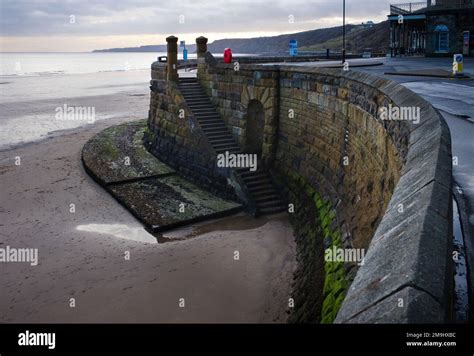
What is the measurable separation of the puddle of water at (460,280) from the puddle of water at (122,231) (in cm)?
1210

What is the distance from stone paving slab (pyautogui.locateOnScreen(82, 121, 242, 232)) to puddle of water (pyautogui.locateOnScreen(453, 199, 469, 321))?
12702 mm

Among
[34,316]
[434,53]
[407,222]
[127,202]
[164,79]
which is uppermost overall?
[434,53]

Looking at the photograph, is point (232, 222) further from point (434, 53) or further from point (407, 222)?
point (434, 53)

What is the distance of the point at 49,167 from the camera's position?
26.6 meters

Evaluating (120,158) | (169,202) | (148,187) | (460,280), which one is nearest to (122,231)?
(169,202)

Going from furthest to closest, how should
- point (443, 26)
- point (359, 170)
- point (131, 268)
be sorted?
point (443, 26) → point (131, 268) → point (359, 170)

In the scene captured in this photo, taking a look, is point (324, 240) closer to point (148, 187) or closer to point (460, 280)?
point (460, 280)

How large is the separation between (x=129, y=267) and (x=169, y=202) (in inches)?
188

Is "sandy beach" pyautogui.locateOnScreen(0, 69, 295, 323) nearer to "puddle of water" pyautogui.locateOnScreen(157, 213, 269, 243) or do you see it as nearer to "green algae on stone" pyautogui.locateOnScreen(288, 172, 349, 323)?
"puddle of water" pyautogui.locateOnScreen(157, 213, 269, 243)

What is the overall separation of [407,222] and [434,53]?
3313 cm

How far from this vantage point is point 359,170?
11992 millimetres

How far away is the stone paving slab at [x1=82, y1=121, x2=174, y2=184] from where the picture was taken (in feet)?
70.6

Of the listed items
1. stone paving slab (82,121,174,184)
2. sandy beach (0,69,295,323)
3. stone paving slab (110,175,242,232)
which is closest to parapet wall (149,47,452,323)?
sandy beach (0,69,295,323)

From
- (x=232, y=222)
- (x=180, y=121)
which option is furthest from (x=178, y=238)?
(x=180, y=121)
